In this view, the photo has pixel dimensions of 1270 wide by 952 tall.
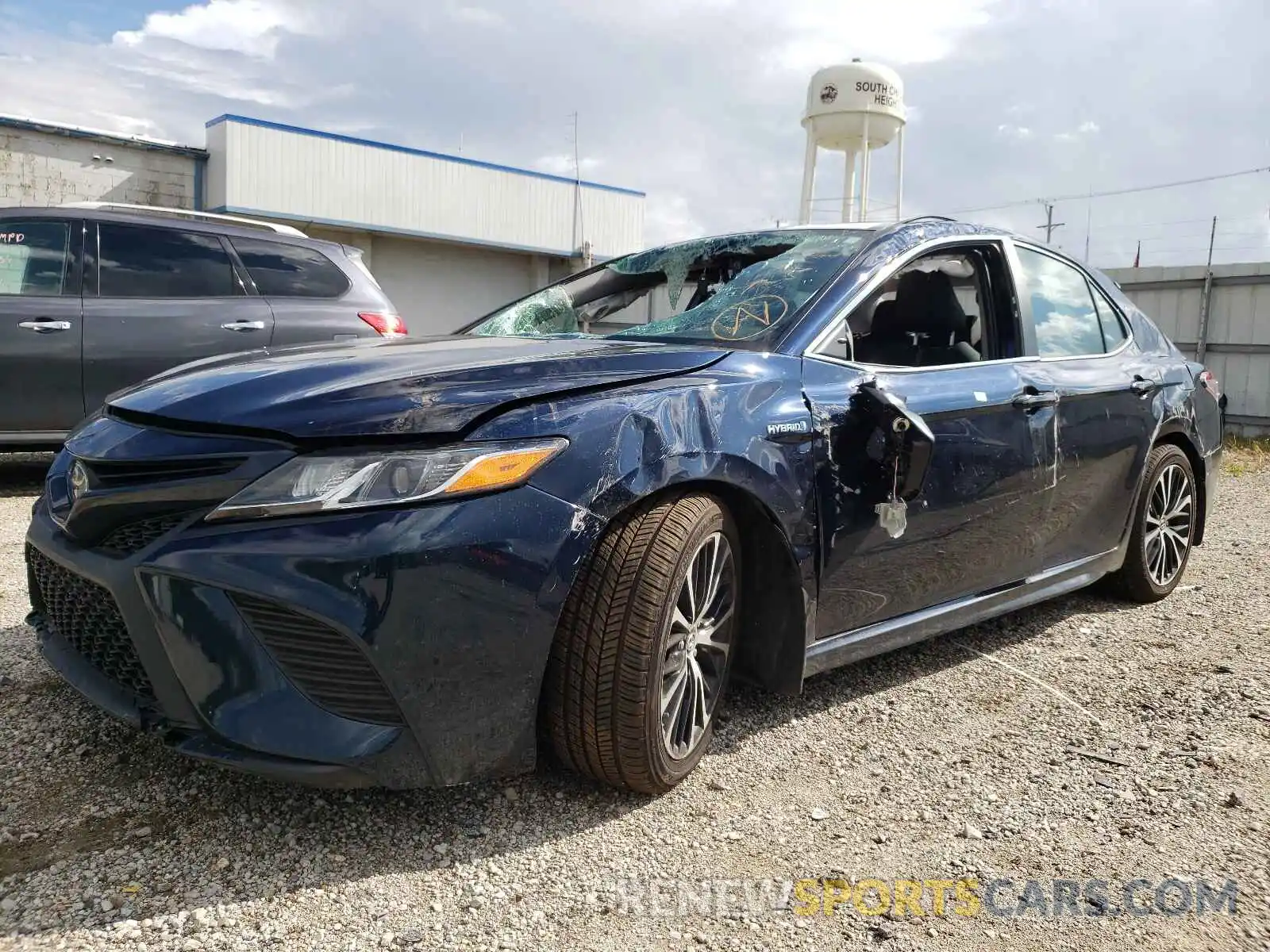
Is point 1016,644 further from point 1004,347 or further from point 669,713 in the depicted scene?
point 669,713

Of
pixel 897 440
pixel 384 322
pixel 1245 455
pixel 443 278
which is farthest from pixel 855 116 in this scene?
pixel 897 440

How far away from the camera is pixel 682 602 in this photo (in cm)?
235

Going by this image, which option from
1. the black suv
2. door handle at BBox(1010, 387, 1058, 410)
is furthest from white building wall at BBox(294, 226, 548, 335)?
door handle at BBox(1010, 387, 1058, 410)

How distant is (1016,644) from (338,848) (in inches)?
104

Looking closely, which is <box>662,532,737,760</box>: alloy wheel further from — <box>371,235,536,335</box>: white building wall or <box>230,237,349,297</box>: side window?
<box>371,235,536,335</box>: white building wall

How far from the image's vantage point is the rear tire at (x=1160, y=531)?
412cm

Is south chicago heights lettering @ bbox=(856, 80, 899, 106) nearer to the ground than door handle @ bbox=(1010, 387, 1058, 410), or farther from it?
farther from it

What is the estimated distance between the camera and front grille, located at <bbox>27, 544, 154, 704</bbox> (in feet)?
6.91

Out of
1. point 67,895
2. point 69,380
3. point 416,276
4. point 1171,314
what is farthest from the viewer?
point 416,276

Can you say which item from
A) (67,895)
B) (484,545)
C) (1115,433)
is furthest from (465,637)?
(1115,433)

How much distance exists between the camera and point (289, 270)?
6.32 metres

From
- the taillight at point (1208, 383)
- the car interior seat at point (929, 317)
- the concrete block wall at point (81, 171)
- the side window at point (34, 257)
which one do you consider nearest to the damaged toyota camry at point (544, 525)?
the car interior seat at point (929, 317)

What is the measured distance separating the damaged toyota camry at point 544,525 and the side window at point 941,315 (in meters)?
0.08
